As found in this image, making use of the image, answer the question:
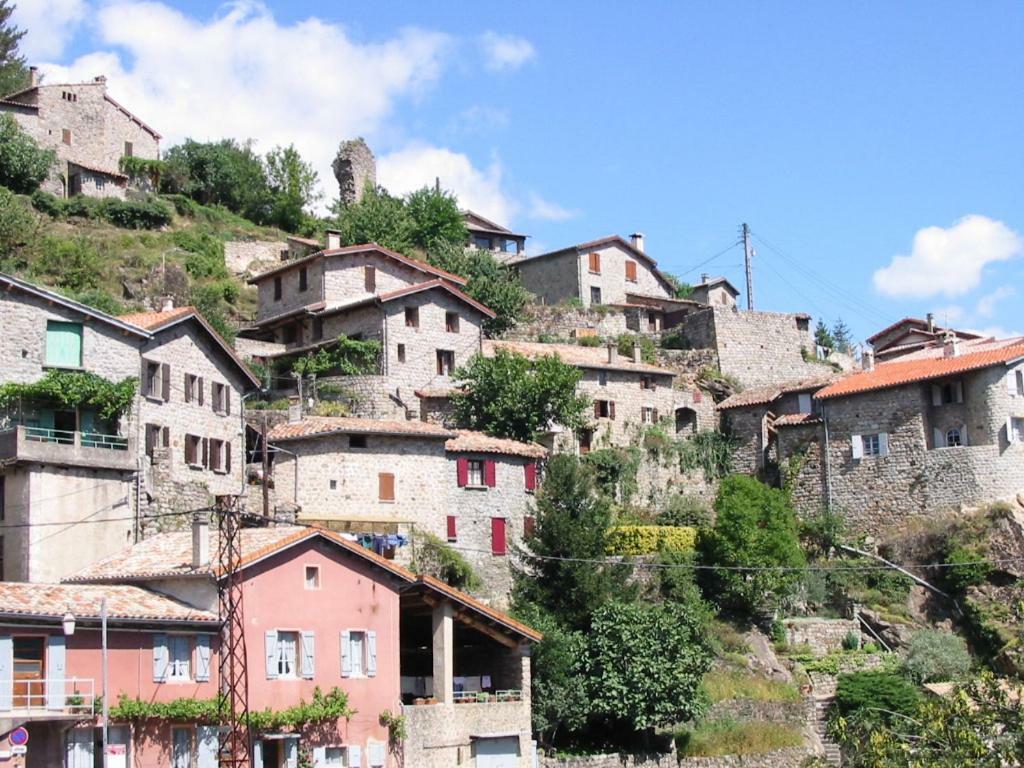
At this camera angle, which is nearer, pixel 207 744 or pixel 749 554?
pixel 207 744

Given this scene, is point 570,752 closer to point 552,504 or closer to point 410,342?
point 552,504

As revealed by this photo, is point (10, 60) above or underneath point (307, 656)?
above

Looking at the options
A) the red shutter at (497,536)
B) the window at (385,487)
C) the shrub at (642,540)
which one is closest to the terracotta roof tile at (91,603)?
the window at (385,487)

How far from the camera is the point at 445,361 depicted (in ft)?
204

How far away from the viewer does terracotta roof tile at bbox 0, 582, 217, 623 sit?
3344 centimetres

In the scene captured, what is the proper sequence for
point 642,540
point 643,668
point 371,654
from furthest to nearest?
point 642,540
point 643,668
point 371,654

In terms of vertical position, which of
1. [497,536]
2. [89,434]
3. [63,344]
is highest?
[63,344]

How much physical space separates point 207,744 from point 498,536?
18.8 m

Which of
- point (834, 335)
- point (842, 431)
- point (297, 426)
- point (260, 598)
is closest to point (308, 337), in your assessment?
point (297, 426)

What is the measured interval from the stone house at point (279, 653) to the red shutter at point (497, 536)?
25.6ft

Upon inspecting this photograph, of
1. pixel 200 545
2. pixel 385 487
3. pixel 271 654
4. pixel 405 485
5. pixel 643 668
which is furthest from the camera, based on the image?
pixel 405 485

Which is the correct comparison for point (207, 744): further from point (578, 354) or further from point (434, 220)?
point (434, 220)

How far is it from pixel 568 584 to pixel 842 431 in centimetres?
1878

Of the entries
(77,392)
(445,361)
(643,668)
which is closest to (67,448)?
(77,392)
